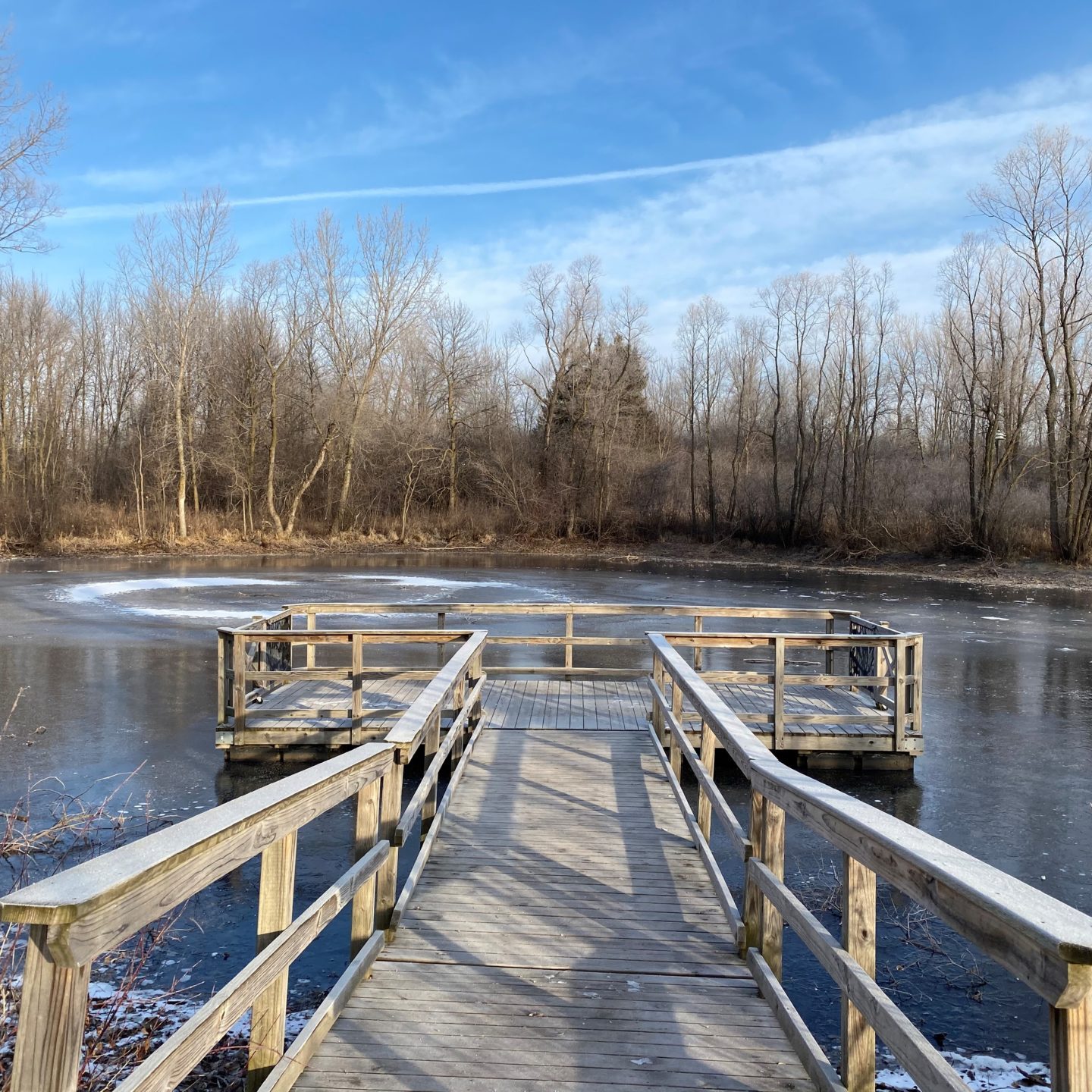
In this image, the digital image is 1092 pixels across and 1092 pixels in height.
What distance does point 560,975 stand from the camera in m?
3.58

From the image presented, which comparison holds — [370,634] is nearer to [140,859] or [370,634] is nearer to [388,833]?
[388,833]

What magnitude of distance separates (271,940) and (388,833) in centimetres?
119

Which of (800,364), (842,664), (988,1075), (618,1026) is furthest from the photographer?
(800,364)

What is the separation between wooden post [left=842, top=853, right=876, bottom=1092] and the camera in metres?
2.40

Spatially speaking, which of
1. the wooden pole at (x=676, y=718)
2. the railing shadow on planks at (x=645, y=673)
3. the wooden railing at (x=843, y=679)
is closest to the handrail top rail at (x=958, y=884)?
the wooden pole at (x=676, y=718)

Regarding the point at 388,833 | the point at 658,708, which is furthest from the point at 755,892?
the point at 658,708

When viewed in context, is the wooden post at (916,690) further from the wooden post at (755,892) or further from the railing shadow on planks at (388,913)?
the wooden post at (755,892)

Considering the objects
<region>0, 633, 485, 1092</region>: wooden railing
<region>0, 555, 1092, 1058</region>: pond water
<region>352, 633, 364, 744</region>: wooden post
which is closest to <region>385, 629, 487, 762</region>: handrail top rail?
<region>0, 633, 485, 1092</region>: wooden railing

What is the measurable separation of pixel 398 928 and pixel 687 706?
664 cm

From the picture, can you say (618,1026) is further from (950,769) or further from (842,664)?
(842,664)

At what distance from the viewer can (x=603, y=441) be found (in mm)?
45750

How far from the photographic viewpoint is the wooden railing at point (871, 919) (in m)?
1.34

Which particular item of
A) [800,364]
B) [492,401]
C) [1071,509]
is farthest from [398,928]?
[492,401]

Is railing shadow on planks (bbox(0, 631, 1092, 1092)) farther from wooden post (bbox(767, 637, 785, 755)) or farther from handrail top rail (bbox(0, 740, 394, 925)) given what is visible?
wooden post (bbox(767, 637, 785, 755))
